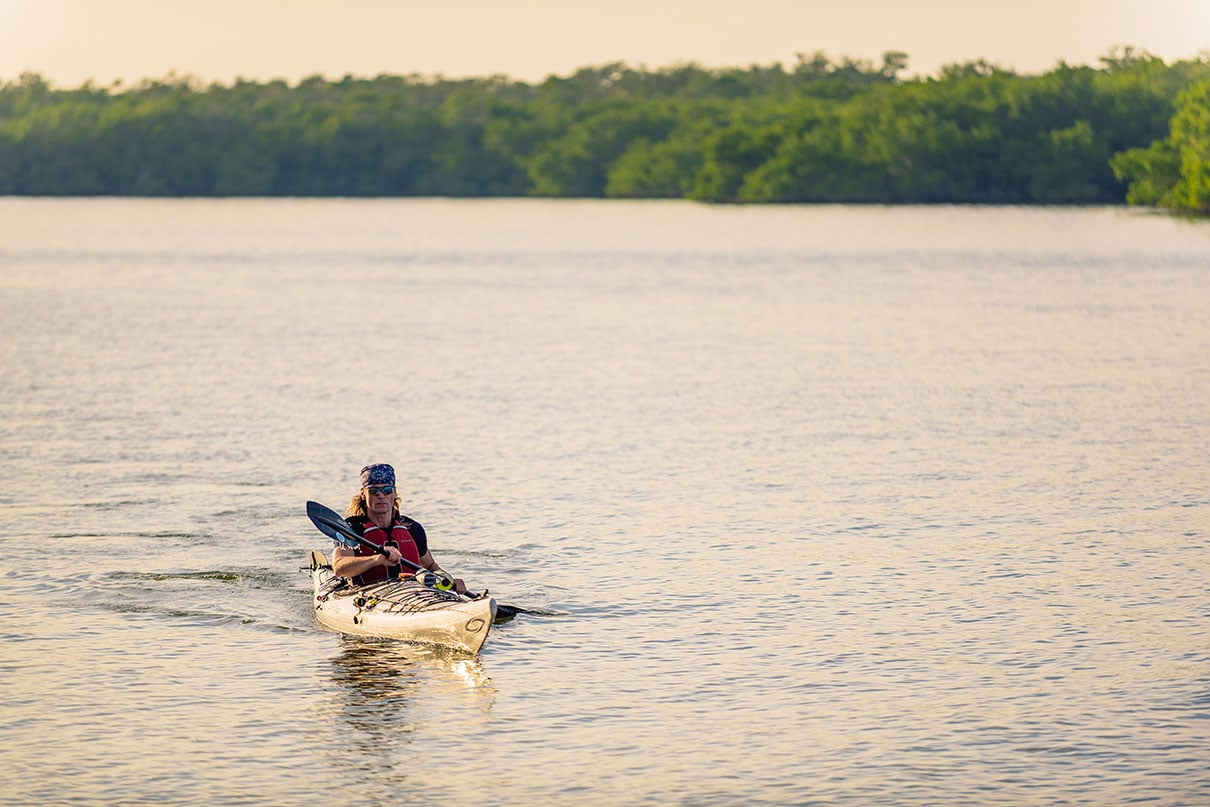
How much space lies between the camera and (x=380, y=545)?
17.8 metres

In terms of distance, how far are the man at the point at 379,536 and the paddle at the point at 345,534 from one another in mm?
70

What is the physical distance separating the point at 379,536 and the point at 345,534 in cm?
36

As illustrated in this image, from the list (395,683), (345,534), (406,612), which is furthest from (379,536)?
(395,683)

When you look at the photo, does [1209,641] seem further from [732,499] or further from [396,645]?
[732,499]

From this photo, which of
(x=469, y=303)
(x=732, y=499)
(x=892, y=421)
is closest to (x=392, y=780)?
(x=732, y=499)

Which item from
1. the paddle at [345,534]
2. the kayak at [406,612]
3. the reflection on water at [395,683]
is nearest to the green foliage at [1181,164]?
the paddle at [345,534]

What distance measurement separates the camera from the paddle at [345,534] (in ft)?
58.1

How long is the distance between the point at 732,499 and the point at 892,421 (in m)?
9.10

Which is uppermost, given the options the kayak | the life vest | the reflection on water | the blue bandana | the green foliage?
the green foliage

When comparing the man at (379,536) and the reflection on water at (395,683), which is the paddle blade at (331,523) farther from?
the reflection on water at (395,683)

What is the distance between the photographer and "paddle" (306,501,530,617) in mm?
17719

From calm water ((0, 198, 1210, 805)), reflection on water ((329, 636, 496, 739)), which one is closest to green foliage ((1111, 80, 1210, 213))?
calm water ((0, 198, 1210, 805))

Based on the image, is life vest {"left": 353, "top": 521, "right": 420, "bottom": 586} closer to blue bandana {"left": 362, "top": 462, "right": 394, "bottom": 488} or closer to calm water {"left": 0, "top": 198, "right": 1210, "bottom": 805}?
blue bandana {"left": 362, "top": 462, "right": 394, "bottom": 488}

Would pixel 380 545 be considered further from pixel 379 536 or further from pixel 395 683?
pixel 395 683
